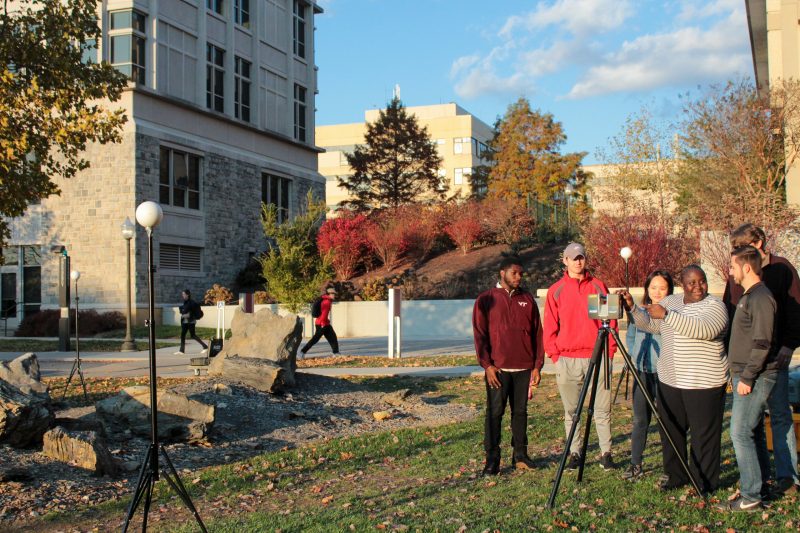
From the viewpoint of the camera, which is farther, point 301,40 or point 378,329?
point 301,40

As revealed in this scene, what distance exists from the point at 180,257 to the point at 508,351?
2948 cm

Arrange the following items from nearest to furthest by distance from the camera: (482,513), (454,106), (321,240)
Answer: (482,513) → (321,240) → (454,106)

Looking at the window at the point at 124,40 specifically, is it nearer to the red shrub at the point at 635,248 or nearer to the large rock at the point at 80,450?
the red shrub at the point at 635,248

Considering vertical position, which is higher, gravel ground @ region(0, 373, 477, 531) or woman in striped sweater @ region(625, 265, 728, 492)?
woman in striped sweater @ region(625, 265, 728, 492)

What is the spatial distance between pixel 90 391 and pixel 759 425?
451 inches

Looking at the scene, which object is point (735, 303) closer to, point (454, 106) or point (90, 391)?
point (90, 391)

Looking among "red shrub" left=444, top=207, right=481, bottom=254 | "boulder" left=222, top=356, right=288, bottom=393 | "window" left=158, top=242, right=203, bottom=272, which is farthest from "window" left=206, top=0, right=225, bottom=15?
"boulder" left=222, top=356, right=288, bottom=393

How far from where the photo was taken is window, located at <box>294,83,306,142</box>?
44.5m

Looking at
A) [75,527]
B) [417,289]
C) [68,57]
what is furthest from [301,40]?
[75,527]

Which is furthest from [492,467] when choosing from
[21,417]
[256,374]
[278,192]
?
[278,192]

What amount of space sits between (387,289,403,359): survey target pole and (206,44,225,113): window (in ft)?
64.8

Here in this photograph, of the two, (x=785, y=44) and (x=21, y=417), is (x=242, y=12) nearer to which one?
(x=785, y=44)

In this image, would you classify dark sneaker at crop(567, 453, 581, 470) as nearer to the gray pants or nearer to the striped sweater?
the gray pants

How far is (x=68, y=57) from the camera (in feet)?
49.8
